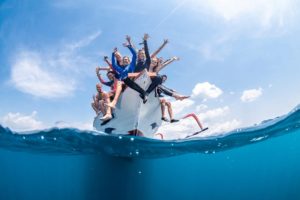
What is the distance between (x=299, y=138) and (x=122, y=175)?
53.2ft

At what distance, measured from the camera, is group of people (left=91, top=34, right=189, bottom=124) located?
28.0 feet

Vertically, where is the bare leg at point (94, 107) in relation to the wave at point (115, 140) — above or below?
above

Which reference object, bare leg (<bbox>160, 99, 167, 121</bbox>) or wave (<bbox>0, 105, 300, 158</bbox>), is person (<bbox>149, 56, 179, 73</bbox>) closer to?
bare leg (<bbox>160, 99, 167, 121</bbox>)

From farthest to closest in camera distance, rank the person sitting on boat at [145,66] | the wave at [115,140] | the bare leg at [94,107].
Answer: the wave at [115,140], the bare leg at [94,107], the person sitting on boat at [145,66]

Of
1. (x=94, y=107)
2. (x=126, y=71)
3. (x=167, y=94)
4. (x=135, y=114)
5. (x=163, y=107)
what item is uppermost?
(x=126, y=71)

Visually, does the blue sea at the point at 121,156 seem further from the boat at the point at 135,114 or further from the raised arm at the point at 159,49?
the raised arm at the point at 159,49

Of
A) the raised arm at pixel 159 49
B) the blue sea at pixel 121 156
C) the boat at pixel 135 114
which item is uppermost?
the raised arm at pixel 159 49

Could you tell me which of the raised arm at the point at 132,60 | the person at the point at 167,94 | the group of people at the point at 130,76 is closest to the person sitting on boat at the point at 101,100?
the group of people at the point at 130,76

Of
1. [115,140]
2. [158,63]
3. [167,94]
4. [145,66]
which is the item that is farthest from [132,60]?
[115,140]

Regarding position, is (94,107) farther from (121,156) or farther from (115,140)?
(121,156)

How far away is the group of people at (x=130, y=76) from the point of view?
854 centimetres

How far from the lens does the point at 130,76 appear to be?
8.79 meters

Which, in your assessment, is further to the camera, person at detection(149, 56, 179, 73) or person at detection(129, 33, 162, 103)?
person at detection(149, 56, 179, 73)

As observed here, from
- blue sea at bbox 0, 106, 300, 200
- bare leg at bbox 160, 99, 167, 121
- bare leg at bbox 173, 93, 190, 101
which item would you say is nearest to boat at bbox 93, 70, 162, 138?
bare leg at bbox 160, 99, 167, 121
